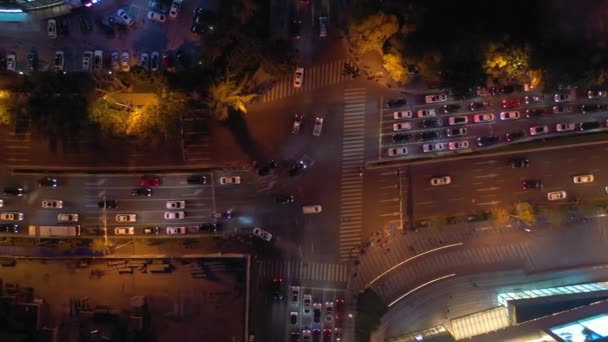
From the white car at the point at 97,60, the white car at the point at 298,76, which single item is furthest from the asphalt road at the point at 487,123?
the white car at the point at 97,60

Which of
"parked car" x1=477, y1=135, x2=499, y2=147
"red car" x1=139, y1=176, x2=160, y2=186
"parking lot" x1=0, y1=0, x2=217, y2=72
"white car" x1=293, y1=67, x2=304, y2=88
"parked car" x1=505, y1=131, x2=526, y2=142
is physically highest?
"parking lot" x1=0, y1=0, x2=217, y2=72

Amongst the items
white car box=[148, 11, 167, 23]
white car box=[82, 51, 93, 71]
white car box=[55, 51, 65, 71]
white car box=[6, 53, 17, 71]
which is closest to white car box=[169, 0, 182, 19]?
white car box=[148, 11, 167, 23]

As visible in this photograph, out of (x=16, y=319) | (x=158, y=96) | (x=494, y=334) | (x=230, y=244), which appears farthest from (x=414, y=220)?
(x=16, y=319)

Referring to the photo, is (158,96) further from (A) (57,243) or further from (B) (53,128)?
(A) (57,243)

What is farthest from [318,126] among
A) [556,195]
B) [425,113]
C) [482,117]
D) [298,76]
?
[556,195]

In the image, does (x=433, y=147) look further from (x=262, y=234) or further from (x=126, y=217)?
(x=126, y=217)

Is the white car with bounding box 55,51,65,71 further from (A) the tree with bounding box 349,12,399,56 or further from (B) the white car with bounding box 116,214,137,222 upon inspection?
(A) the tree with bounding box 349,12,399,56

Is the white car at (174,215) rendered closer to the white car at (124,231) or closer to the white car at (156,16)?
the white car at (124,231)
